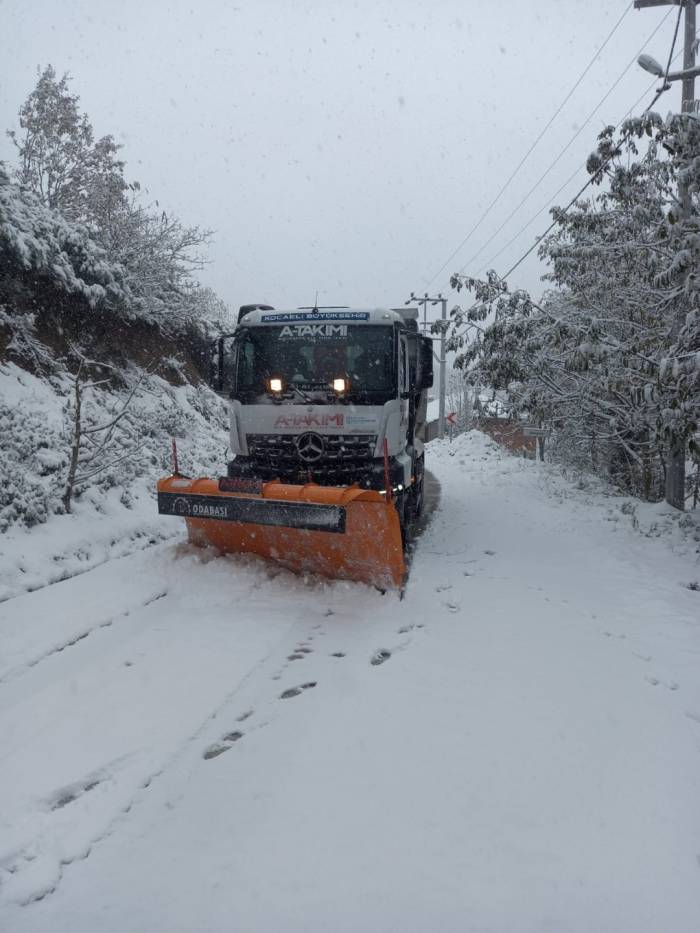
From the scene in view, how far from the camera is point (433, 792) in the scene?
2701mm

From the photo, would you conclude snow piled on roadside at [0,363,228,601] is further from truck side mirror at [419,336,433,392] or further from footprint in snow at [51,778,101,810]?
truck side mirror at [419,336,433,392]

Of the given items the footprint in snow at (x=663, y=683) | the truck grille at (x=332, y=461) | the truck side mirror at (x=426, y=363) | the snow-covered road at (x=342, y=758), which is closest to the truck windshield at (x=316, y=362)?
the truck grille at (x=332, y=461)

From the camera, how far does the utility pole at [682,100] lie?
6980 mm

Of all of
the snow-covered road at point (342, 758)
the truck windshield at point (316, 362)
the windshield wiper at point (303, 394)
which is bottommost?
the snow-covered road at point (342, 758)

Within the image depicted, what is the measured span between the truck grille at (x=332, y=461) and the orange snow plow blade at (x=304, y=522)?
28.1 inches

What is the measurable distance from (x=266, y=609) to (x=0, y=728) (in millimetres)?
2197

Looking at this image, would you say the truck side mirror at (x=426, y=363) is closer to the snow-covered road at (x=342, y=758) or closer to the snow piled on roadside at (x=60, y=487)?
the snow-covered road at (x=342, y=758)

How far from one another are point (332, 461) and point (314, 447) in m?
0.25

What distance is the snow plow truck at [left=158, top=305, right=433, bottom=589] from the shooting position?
526cm

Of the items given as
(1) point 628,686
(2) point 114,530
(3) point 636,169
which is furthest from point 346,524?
(3) point 636,169

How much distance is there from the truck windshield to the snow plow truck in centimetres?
1

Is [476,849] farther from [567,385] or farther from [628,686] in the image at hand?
[567,385]

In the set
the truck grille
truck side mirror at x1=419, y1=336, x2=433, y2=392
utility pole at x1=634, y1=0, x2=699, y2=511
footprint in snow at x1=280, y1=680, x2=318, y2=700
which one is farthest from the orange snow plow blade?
utility pole at x1=634, y1=0, x2=699, y2=511

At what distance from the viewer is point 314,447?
621cm
